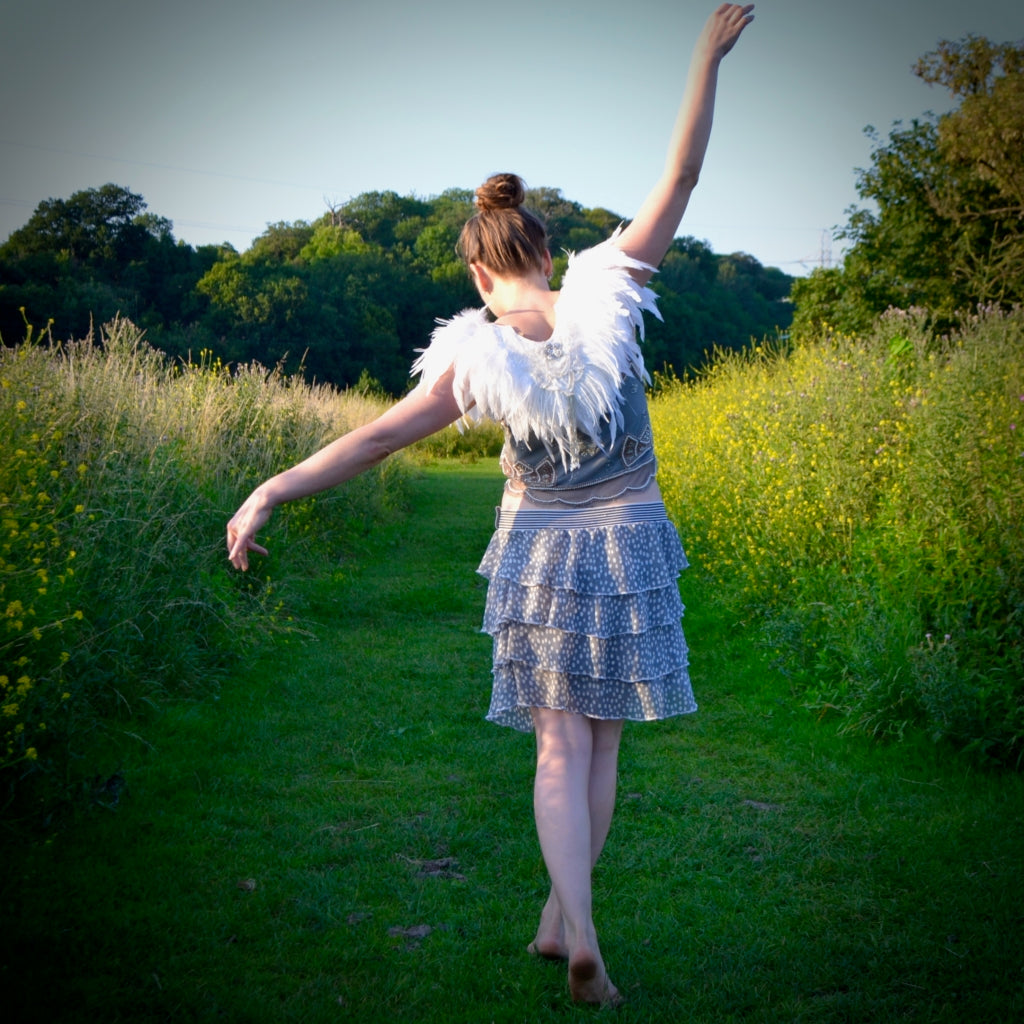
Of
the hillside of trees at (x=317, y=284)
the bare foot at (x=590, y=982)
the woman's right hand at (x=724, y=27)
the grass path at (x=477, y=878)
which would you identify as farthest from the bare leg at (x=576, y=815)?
the hillside of trees at (x=317, y=284)

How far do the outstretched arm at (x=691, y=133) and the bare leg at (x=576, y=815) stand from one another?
1217mm

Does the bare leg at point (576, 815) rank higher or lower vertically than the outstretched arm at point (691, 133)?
lower

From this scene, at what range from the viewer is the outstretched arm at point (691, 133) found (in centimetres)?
224

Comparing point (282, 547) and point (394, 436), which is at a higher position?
point (394, 436)

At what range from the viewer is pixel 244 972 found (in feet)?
8.03

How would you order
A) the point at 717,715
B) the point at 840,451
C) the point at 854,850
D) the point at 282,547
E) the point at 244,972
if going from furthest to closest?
the point at 282,547, the point at 840,451, the point at 717,715, the point at 854,850, the point at 244,972

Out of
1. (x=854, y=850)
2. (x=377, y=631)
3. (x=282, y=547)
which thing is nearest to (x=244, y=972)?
(x=854, y=850)

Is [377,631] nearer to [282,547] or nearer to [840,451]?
[282,547]

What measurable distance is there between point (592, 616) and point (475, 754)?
2.06 m

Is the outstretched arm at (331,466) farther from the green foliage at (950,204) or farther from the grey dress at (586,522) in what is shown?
the green foliage at (950,204)

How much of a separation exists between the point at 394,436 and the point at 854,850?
7.23 feet

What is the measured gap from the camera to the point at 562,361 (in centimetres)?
227

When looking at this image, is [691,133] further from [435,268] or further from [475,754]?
[435,268]

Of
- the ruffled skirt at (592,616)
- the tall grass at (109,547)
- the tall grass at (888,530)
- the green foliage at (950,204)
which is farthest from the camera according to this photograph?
the green foliage at (950,204)
